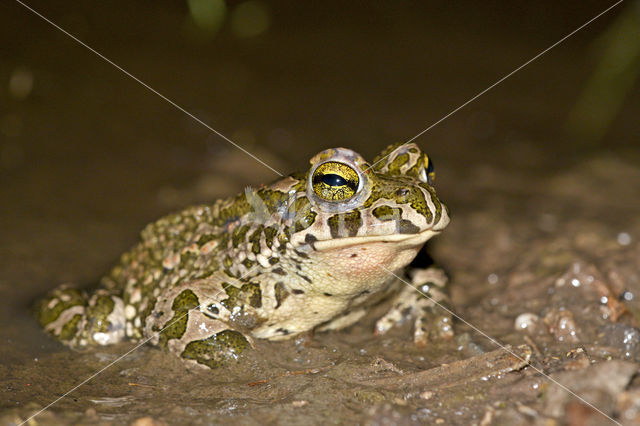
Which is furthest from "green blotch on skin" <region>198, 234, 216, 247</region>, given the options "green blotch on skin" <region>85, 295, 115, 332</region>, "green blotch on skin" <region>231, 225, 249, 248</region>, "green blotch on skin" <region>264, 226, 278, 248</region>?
"green blotch on skin" <region>85, 295, 115, 332</region>

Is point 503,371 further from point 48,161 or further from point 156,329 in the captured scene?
point 48,161

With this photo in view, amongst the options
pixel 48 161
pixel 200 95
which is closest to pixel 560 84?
pixel 200 95

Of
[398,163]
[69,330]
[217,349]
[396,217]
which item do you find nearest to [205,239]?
[217,349]

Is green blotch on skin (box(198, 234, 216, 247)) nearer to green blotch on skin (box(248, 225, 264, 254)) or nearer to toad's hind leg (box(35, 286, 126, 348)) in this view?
green blotch on skin (box(248, 225, 264, 254))

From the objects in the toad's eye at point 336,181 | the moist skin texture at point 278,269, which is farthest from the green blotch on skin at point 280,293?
the toad's eye at point 336,181

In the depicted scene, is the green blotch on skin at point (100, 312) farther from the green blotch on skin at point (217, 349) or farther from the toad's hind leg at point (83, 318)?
the green blotch on skin at point (217, 349)

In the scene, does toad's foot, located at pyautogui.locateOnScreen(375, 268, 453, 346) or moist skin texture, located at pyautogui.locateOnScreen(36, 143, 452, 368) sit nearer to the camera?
moist skin texture, located at pyautogui.locateOnScreen(36, 143, 452, 368)
